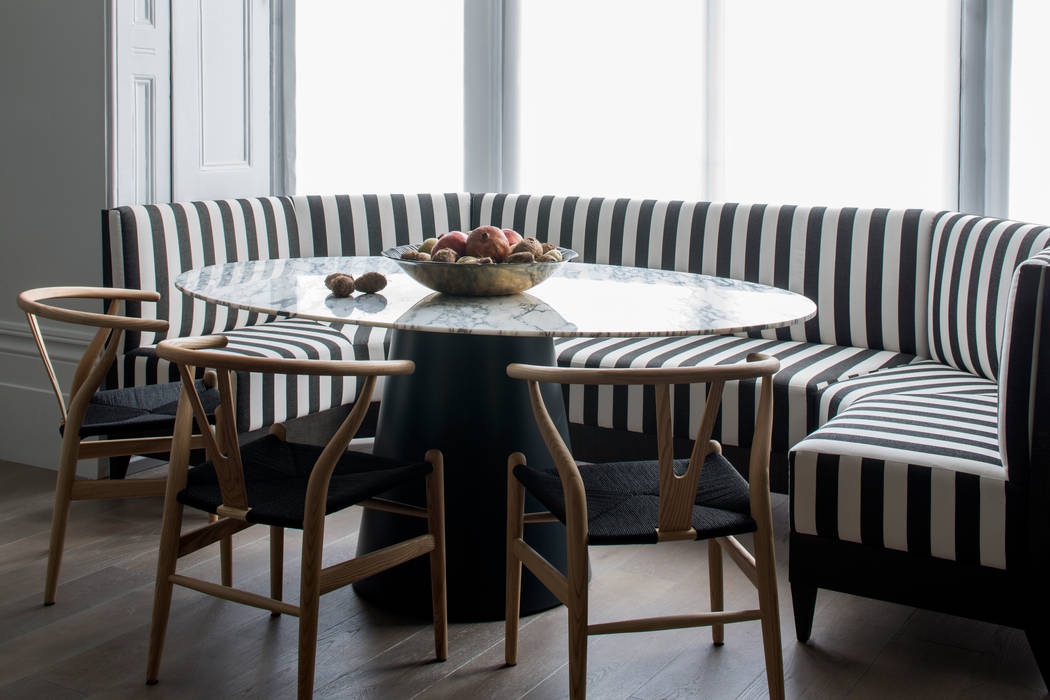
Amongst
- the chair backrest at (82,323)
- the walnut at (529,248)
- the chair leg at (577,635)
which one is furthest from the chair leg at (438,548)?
the chair backrest at (82,323)

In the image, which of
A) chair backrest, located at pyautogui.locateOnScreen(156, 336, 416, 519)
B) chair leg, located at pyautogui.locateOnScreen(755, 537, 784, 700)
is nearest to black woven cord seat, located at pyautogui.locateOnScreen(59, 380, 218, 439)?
chair backrest, located at pyautogui.locateOnScreen(156, 336, 416, 519)

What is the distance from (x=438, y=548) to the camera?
2283 mm

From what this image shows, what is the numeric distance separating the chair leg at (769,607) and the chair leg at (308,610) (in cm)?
80

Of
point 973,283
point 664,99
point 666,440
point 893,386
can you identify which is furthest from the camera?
point 664,99

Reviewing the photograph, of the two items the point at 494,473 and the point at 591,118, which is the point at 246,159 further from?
the point at 494,473

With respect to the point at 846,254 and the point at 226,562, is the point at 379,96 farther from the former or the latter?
the point at 226,562

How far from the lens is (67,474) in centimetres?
261

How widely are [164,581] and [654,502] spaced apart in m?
0.96

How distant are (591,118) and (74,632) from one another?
8.84ft

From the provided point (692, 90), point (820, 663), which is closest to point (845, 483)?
point (820, 663)

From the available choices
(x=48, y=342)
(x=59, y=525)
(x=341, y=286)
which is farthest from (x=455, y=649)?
(x=48, y=342)

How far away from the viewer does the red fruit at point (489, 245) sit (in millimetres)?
2484

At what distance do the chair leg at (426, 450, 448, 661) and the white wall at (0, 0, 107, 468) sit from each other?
6.29 ft

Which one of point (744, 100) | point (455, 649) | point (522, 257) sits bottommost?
point (455, 649)
